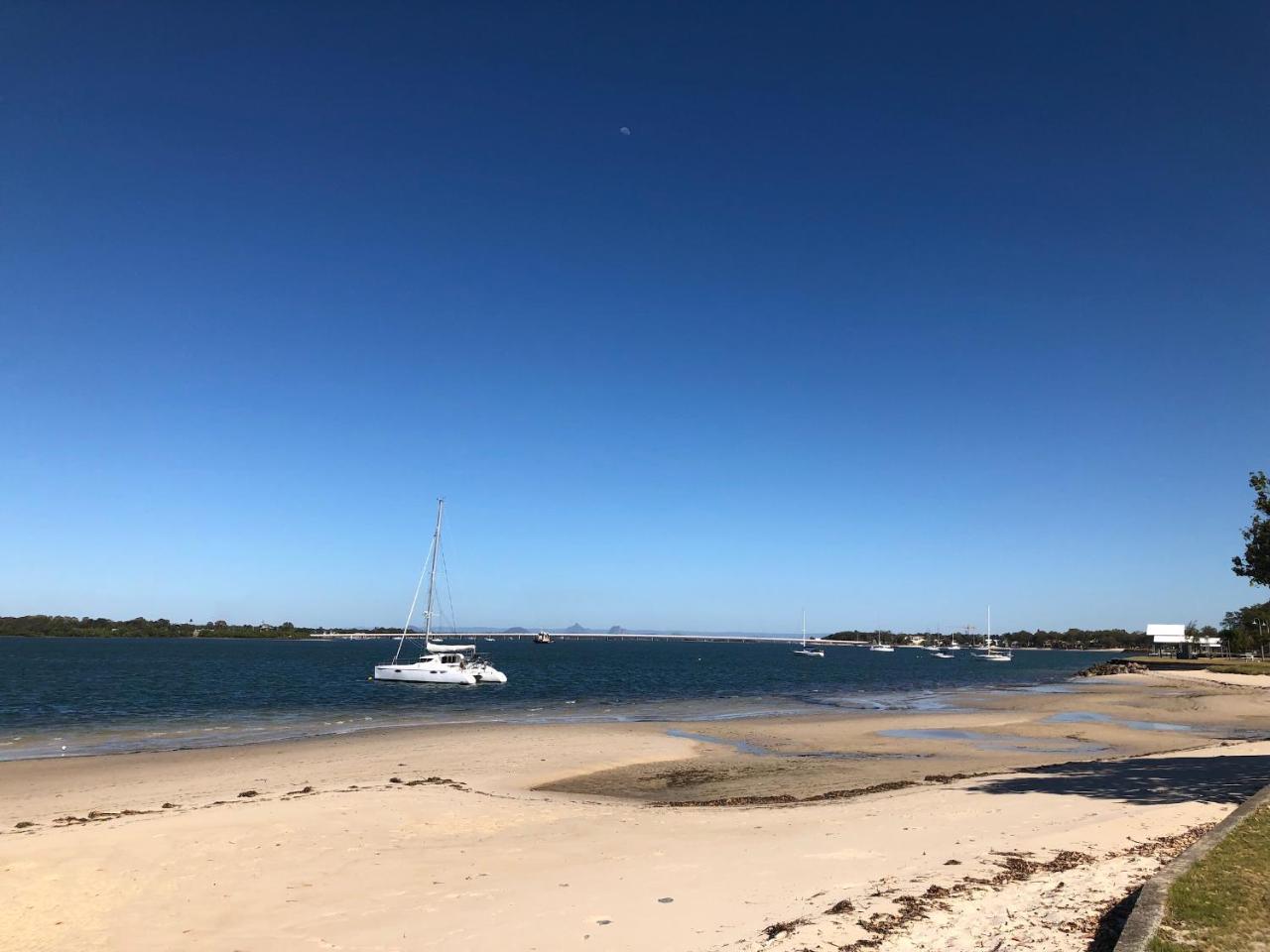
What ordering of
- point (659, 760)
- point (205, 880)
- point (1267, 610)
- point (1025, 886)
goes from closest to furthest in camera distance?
point (1025, 886), point (205, 880), point (659, 760), point (1267, 610)

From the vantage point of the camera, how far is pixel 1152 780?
56.4 ft

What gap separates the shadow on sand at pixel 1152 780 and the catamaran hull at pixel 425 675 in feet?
159

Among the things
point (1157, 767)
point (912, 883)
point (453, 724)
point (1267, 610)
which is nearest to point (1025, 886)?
point (912, 883)

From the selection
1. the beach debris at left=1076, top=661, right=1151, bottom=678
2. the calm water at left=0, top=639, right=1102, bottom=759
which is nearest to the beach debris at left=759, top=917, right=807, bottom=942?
the calm water at left=0, top=639, right=1102, bottom=759

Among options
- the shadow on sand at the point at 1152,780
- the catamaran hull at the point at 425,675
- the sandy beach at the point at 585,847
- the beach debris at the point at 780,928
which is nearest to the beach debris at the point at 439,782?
the sandy beach at the point at 585,847

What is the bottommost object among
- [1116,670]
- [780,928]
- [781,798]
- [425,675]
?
[1116,670]

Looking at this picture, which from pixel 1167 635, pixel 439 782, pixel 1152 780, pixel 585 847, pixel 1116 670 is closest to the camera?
pixel 585 847

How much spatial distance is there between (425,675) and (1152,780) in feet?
177

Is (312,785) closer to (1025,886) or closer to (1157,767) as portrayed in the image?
(1025,886)

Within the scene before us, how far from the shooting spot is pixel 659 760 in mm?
25531

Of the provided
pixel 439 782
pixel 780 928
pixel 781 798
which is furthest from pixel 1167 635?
pixel 780 928

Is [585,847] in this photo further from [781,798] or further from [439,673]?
[439,673]

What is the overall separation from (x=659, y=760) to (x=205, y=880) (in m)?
16.7

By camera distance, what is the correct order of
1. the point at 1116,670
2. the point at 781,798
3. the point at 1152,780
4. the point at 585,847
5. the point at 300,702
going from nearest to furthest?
the point at 585,847 → the point at 1152,780 → the point at 781,798 → the point at 300,702 → the point at 1116,670
